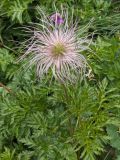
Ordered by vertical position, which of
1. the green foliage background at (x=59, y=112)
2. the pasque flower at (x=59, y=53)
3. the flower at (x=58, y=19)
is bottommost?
the green foliage background at (x=59, y=112)

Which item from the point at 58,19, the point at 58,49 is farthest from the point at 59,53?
the point at 58,19

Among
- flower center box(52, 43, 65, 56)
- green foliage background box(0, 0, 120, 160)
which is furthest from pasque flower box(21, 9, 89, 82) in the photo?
green foliage background box(0, 0, 120, 160)

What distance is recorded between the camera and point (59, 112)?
262cm

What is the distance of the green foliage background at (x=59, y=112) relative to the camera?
244 centimetres

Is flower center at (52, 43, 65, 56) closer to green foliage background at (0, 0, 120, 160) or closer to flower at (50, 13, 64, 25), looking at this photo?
green foliage background at (0, 0, 120, 160)

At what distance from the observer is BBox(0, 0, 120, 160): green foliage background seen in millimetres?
2439

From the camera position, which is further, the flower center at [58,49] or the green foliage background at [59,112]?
the green foliage background at [59,112]

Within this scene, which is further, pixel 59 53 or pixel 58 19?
pixel 58 19

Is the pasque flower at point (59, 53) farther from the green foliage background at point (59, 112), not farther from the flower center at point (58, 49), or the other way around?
the green foliage background at point (59, 112)

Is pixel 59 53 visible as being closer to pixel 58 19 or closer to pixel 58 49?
pixel 58 49

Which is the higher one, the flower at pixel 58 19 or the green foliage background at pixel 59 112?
the flower at pixel 58 19

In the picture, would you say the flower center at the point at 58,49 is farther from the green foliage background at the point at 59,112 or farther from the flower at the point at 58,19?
the flower at the point at 58,19

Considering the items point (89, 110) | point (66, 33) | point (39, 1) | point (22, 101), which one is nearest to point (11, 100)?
point (22, 101)

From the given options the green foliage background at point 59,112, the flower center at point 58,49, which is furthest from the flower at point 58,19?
the flower center at point 58,49
